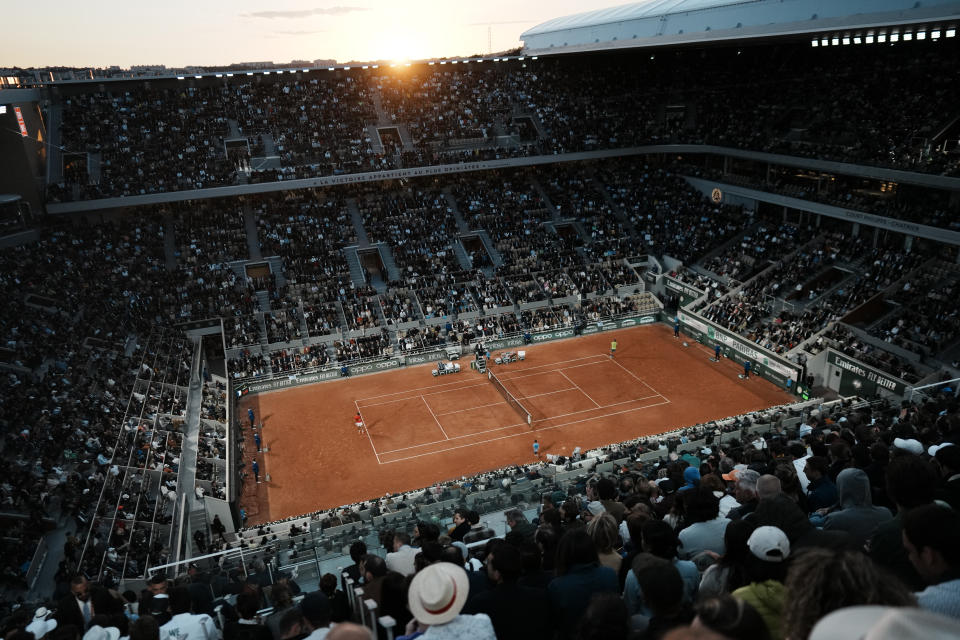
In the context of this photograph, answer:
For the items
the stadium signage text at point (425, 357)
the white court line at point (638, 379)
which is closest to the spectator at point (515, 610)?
the white court line at point (638, 379)

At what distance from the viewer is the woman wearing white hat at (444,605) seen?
450 cm

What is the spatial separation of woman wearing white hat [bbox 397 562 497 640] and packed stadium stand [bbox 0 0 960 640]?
65mm

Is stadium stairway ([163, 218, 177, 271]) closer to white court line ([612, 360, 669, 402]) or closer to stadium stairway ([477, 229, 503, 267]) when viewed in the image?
stadium stairway ([477, 229, 503, 267])

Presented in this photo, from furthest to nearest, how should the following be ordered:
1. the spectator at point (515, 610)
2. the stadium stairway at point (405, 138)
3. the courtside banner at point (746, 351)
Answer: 1. the stadium stairway at point (405, 138)
2. the courtside banner at point (746, 351)
3. the spectator at point (515, 610)

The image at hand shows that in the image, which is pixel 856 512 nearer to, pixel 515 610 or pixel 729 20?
pixel 515 610

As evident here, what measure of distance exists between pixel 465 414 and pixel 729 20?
89.3ft

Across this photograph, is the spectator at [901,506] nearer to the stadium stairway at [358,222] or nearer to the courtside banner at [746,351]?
the courtside banner at [746,351]

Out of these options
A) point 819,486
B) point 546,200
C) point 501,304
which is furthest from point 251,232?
point 819,486

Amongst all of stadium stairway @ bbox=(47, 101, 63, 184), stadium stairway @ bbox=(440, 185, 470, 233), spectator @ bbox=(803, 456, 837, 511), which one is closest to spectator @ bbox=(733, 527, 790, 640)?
spectator @ bbox=(803, 456, 837, 511)

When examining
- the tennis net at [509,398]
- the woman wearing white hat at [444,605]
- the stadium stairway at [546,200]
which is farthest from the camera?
the stadium stairway at [546,200]

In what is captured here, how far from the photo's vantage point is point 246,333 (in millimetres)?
39062

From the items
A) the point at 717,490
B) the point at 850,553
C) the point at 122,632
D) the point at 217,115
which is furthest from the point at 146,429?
the point at 217,115

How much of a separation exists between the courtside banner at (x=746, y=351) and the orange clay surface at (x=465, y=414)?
616mm

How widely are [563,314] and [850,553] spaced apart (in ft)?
134
